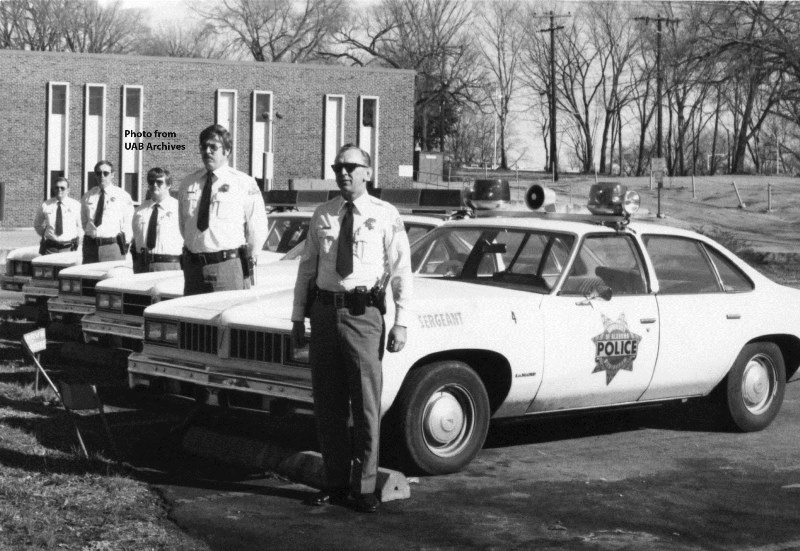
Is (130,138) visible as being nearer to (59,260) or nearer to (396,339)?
(59,260)

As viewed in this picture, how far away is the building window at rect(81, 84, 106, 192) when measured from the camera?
49469mm

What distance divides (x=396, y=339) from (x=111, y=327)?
12.9ft

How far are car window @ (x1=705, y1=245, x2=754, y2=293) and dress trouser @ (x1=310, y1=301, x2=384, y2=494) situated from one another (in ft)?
10.8

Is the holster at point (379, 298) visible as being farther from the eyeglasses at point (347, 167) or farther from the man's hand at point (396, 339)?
the eyeglasses at point (347, 167)

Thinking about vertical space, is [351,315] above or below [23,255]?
above

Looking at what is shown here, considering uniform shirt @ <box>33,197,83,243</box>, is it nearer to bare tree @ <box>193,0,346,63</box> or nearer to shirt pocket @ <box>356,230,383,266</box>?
shirt pocket @ <box>356,230,383,266</box>

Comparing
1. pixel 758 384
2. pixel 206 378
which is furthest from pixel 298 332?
pixel 758 384

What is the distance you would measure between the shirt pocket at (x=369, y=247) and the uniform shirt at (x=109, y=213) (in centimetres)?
691

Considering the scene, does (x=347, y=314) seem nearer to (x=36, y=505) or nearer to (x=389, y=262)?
(x=389, y=262)

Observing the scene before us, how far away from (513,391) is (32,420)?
3146mm

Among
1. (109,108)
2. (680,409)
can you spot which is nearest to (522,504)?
(680,409)

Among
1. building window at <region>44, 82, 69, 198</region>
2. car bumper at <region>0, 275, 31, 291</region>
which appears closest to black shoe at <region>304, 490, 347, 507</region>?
car bumper at <region>0, 275, 31, 291</region>

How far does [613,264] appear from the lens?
7805mm

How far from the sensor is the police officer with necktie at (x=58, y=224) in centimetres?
1412
